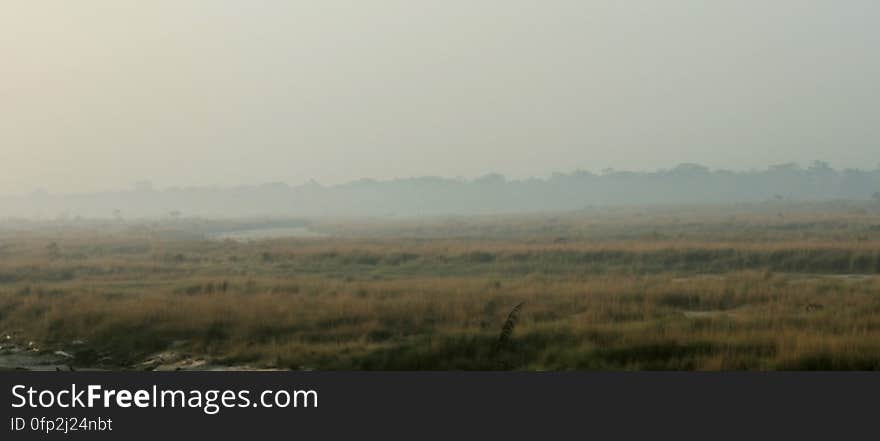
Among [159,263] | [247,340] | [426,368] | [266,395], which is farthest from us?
[159,263]

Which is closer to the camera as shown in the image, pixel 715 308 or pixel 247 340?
pixel 247 340

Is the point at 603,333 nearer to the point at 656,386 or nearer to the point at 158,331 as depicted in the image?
the point at 656,386

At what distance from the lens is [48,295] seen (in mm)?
29516

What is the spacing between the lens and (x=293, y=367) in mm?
16953

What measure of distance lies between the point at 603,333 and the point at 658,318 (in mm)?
3683

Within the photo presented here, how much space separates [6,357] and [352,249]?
113ft

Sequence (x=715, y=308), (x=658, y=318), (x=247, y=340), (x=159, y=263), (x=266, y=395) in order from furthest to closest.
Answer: (x=159, y=263) → (x=715, y=308) → (x=658, y=318) → (x=247, y=340) → (x=266, y=395)

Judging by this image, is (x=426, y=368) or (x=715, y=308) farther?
(x=715, y=308)

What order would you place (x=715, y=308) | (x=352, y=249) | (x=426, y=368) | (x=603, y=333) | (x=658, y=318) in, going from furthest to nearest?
(x=352, y=249) < (x=715, y=308) < (x=658, y=318) < (x=603, y=333) < (x=426, y=368)

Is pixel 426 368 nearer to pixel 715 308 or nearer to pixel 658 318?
pixel 658 318

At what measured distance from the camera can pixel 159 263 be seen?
Result: 1918 inches

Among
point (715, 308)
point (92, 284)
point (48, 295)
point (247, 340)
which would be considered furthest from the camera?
point (92, 284)

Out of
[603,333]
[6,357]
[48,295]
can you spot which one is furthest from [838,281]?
[48,295]

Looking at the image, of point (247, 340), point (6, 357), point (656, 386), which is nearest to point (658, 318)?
point (656, 386)
